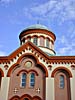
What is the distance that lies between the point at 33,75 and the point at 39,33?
9.87 meters

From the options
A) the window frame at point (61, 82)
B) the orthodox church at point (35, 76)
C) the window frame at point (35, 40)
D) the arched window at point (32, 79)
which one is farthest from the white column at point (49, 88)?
the window frame at point (35, 40)

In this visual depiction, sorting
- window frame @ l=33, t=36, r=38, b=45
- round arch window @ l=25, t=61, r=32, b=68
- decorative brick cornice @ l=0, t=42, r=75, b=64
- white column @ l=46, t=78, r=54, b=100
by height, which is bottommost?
white column @ l=46, t=78, r=54, b=100

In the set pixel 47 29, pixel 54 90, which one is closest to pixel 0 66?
pixel 54 90

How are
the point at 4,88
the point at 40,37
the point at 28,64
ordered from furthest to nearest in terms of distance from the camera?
the point at 40,37 < the point at 28,64 < the point at 4,88

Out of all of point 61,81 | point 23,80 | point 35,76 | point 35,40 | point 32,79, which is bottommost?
point 61,81

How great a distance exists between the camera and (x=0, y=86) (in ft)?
85.1

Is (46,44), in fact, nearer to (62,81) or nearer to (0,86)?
(62,81)

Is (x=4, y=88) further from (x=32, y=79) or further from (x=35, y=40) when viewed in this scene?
(x=35, y=40)

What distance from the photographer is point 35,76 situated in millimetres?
26312

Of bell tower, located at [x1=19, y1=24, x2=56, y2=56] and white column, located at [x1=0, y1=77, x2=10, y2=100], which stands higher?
bell tower, located at [x1=19, y1=24, x2=56, y2=56]

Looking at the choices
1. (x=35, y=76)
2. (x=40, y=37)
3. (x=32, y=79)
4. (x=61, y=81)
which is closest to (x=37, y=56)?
(x=35, y=76)

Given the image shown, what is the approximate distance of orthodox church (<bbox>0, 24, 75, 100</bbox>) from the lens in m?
25.2

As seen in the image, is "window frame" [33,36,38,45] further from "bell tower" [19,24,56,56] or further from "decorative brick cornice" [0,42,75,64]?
"decorative brick cornice" [0,42,75,64]

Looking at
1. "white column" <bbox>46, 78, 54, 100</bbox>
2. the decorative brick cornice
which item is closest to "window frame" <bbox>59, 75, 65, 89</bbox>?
"white column" <bbox>46, 78, 54, 100</bbox>
